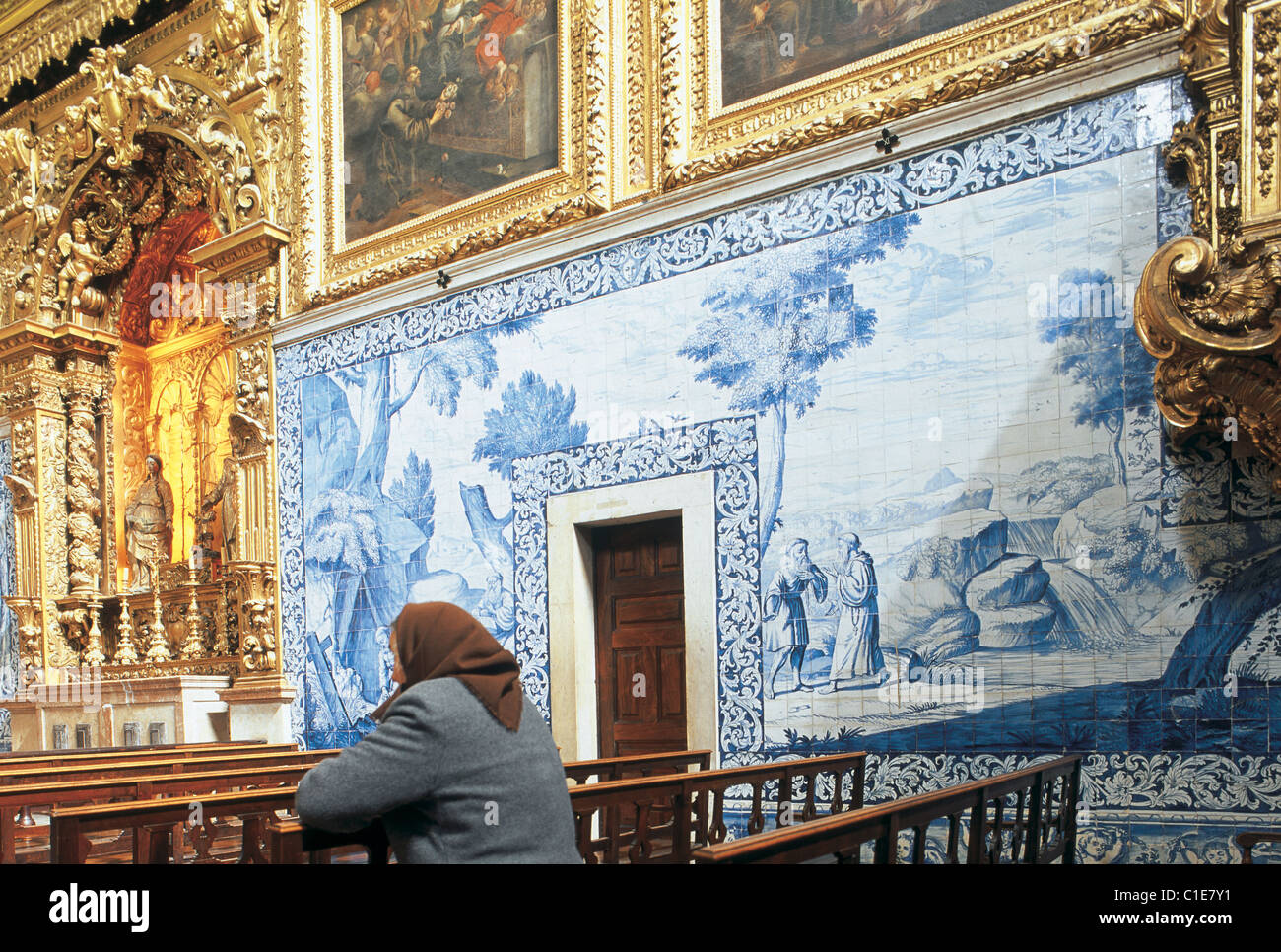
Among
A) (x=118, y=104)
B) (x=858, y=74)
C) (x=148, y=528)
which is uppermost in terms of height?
(x=118, y=104)

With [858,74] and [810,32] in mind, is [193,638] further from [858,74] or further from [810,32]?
[858,74]

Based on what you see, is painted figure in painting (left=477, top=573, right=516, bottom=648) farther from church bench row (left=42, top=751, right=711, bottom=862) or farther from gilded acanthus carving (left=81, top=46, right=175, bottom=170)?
gilded acanthus carving (left=81, top=46, right=175, bottom=170)

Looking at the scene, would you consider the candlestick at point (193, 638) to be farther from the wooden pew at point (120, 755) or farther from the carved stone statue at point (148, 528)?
the wooden pew at point (120, 755)

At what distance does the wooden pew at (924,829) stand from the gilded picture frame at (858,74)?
3.59 m

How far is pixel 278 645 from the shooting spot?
31.8 feet

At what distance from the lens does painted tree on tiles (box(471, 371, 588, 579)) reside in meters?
7.94

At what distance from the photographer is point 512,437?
27.0 feet

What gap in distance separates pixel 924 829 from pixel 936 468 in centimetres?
308

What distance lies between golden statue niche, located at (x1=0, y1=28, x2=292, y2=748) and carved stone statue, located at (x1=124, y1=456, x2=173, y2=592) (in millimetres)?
21

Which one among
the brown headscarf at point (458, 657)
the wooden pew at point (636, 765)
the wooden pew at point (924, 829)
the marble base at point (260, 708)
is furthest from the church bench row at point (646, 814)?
the marble base at point (260, 708)

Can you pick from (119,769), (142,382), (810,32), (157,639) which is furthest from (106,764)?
(142,382)

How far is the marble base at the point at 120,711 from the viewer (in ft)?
32.8
